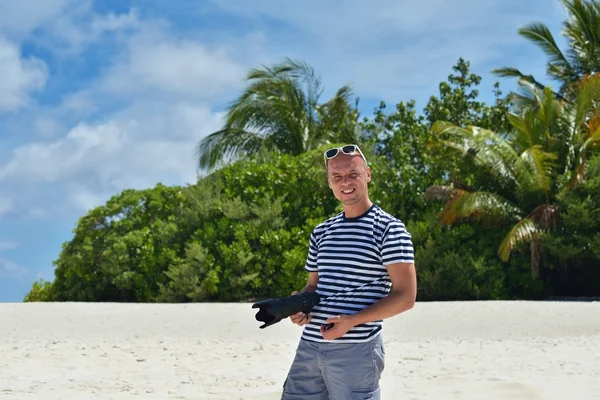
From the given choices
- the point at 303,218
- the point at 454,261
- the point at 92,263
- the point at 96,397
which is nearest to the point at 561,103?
the point at 454,261

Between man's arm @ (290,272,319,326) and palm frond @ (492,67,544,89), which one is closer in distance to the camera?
man's arm @ (290,272,319,326)

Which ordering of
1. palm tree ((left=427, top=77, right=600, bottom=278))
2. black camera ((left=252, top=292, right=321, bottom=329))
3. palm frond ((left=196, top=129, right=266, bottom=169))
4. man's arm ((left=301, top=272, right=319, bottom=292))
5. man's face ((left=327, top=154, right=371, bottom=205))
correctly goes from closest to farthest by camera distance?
black camera ((left=252, top=292, right=321, bottom=329))
man's face ((left=327, top=154, right=371, bottom=205))
man's arm ((left=301, top=272, right=319, bottom=292))
palm tree ((left=427, top=77, right=600, bottom=278))
palm frond ((left=196, top=129, right=266, bottom=169))

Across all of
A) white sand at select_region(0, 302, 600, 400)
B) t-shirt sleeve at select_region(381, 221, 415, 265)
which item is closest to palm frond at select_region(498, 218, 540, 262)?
white sand at select_region(0, 302, 600, 400)

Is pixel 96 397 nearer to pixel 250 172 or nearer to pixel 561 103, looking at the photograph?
pixel 250 172

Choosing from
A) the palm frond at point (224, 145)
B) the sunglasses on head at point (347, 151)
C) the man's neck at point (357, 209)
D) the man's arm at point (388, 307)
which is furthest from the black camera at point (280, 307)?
the palm frond at point (224, 145)

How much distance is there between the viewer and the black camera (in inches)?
117

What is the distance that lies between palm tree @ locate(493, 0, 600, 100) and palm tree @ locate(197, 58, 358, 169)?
18.7ft

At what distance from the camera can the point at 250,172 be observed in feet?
59.4

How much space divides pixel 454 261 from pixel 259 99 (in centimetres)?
978

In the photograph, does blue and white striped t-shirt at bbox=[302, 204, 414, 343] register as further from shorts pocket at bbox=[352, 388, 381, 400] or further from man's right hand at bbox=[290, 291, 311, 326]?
shorts pocket at bbox=[352, 388, 381, 400]

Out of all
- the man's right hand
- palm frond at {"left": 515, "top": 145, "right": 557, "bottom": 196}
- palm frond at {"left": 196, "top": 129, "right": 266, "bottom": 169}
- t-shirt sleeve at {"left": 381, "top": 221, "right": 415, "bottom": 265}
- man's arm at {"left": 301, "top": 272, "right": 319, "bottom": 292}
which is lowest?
the man's right hand

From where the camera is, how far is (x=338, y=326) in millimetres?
3004

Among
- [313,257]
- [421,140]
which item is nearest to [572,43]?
[421,140]

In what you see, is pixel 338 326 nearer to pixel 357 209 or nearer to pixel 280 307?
pixel 280 307
